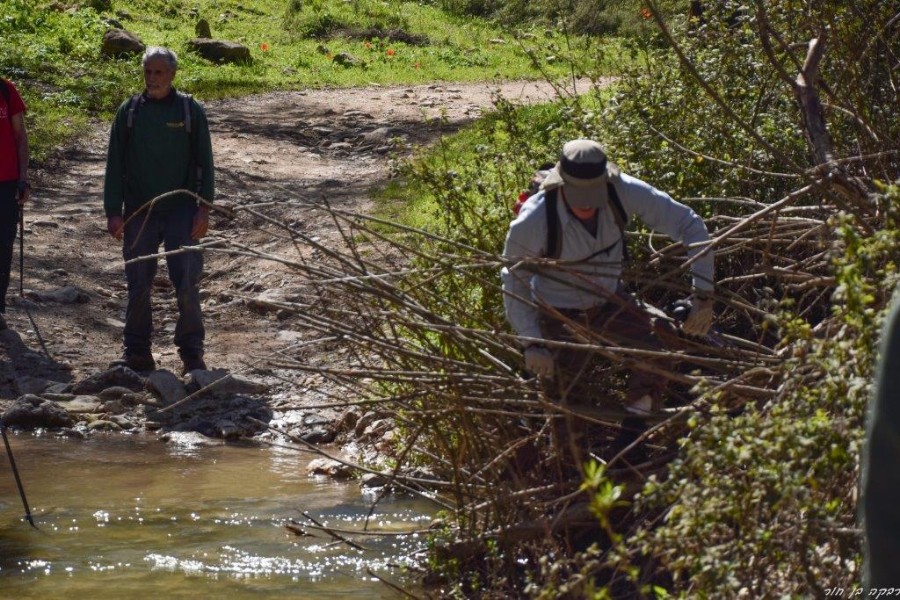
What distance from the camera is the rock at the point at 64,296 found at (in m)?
9.61

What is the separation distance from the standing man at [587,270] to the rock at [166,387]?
3493mm

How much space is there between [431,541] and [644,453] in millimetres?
899

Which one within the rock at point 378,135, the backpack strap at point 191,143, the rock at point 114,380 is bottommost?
the rock at point 114,380

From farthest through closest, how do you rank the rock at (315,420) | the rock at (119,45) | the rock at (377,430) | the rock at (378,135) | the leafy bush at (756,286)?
the rock at (119,45)
the rock at (378,135)
the rock at (315,420)
the rock at (377,430)
the leafy bush at (756,286)

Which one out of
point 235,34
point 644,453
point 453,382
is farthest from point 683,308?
point 235,34

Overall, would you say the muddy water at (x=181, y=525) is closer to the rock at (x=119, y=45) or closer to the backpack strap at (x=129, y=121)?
the backpack strap at (x=129, y=121)

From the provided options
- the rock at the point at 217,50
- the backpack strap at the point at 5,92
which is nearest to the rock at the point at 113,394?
the backpack strap at the point at 5,92

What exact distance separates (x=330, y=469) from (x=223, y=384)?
1.34 metres

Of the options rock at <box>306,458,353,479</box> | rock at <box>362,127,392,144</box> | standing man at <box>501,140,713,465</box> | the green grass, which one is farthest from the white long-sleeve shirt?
rock at <box>362,127,392,144</box>

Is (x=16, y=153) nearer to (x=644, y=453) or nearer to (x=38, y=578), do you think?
(x=38, y=578)

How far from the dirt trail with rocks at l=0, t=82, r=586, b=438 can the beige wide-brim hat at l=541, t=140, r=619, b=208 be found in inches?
34.3

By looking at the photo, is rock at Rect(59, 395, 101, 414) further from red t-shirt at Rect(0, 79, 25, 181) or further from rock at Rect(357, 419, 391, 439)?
rock at Rect(357, 419, 391, 439)

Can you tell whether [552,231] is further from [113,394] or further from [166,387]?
[113,394]

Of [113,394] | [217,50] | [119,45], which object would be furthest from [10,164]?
[217,50]
